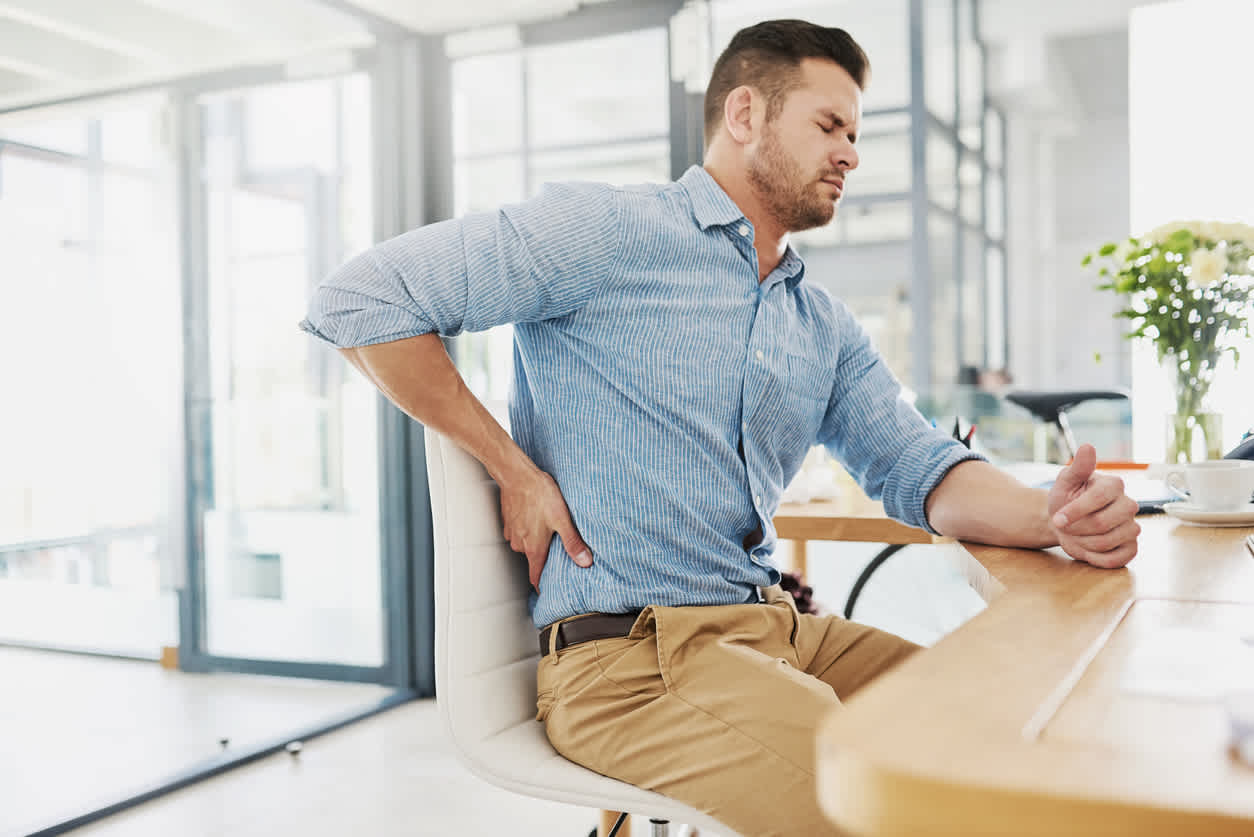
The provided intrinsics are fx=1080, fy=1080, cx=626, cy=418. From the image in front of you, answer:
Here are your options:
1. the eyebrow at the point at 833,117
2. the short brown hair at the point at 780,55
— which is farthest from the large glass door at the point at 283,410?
the eyebrow at the point at 833,117

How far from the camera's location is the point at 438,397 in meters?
1.33

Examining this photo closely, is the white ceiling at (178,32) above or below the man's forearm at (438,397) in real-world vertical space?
above

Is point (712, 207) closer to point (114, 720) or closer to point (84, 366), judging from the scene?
point (84, 366)

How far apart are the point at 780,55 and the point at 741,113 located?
0.10m

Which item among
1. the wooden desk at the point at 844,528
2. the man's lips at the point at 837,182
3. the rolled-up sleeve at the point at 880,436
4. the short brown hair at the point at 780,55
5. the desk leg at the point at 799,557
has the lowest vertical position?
the desk leg at the point at 799,557

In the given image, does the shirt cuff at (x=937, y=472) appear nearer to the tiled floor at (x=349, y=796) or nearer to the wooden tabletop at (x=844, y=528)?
the wooden tabletop at (x=844, y=528)

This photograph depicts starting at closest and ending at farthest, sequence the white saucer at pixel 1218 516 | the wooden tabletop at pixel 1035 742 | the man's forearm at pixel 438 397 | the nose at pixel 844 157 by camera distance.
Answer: the wooden tabletop at pixel 1035 742 < the man's forearm at pixel 438 397 < the white saucer at pixel 1218 516 < the nose at pixel 844 157

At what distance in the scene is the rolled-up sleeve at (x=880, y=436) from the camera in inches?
58.0

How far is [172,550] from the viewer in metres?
3.49

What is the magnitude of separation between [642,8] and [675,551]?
2530mm

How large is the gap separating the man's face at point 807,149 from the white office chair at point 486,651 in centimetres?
58

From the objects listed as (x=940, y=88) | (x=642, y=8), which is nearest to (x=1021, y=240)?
(x=940, y=88)

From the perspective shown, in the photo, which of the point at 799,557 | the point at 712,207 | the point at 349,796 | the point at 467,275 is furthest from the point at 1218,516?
the point at 349,796

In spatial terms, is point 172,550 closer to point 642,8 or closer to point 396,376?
point 642,8
